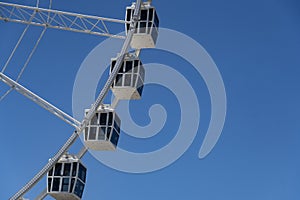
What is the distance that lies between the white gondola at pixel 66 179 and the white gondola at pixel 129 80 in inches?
112

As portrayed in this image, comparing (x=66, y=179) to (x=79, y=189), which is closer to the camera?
(x=66, y=179)

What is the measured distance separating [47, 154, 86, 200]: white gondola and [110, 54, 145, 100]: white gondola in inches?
112

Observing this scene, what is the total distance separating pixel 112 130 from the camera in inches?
1000

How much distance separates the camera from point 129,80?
1015 inches

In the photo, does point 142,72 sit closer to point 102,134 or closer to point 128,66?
point 128,66

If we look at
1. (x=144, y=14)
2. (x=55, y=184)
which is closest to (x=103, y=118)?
(x=55, y=184)

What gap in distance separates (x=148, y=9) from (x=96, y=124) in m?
4.80

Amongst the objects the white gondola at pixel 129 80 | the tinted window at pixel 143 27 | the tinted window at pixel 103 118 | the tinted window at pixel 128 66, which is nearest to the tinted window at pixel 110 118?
the tinted window at pixel 103 118

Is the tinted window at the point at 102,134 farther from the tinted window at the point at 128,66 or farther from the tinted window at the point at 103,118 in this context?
the tinted window at the point at 128,66

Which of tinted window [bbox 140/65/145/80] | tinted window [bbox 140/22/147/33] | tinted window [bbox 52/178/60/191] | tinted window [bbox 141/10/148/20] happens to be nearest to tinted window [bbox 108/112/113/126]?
tinted window [bbox 140/65/145/80]

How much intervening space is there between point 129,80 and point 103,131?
209cm

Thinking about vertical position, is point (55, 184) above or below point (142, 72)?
below

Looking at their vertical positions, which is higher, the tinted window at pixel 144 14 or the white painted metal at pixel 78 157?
the tinted window at pixel 144 14

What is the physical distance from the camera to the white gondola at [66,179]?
24109 millimetres
